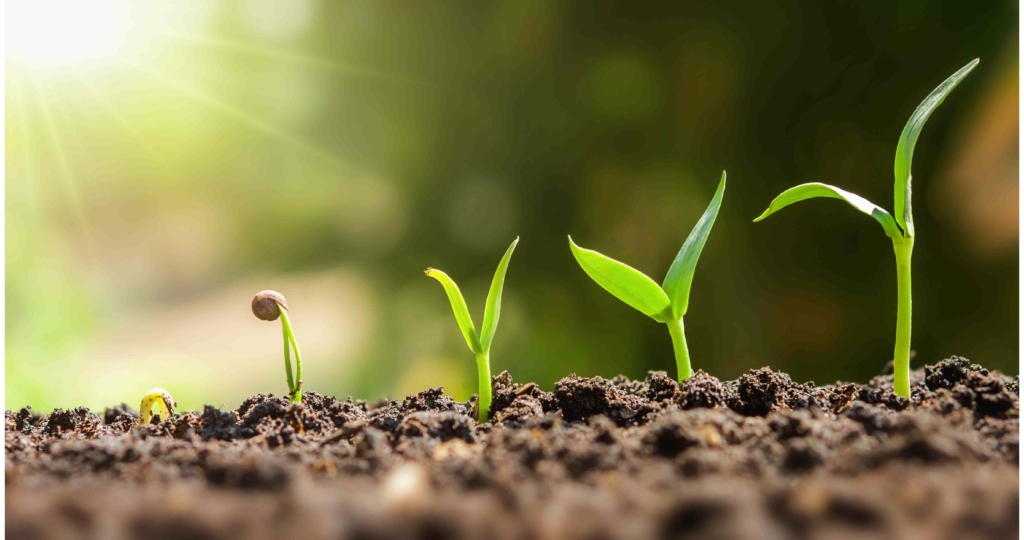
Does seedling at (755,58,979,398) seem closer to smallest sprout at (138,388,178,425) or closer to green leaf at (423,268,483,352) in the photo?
green leaf at (423,268,483,352)

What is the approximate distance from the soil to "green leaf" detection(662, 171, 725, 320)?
0.13 m

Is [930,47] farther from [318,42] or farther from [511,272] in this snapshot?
[318,42]

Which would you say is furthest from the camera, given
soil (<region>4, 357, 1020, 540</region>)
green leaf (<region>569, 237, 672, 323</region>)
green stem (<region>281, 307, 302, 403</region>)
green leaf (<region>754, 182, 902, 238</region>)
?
green stem (<region>281, 307, 302, 403</region>)

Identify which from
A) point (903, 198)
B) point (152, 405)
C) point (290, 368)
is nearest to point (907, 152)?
point (903, 198)

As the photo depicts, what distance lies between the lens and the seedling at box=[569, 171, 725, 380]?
1081 millimetres

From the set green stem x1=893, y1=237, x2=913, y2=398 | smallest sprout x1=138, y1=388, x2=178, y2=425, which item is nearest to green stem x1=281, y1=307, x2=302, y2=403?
smallest sprout x1=138, y1=388, x2=178, y2=425

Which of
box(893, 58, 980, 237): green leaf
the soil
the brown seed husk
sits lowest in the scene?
the soil

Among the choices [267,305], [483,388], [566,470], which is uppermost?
[267,305]

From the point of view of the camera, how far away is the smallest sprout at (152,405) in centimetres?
120

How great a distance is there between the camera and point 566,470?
0.67 metres

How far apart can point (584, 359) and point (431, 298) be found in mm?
592

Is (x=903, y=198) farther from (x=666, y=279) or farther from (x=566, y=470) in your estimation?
(x=566, y=470)

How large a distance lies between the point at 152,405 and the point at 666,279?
0.92 metres

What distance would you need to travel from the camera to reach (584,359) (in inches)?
96.9
